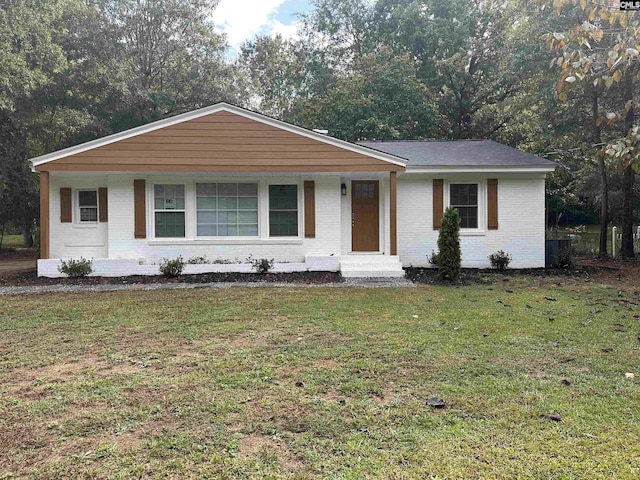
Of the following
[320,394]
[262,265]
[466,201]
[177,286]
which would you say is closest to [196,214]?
[262,265]

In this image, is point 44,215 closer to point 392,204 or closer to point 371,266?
point 371,266

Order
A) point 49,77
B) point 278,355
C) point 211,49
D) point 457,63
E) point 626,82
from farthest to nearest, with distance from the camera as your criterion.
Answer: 1. point 211,49
2. point 457,63
3. point 49,77
4. point 626,82
5. point 278,355

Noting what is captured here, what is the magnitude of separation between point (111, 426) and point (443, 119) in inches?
936

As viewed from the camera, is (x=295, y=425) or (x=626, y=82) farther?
(x=626, y=82)

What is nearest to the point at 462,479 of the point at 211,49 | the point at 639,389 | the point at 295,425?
the point at 295,425

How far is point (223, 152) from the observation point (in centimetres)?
1052

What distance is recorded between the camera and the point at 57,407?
3.12 m

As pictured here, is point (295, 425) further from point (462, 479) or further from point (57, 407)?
point (57, 407)

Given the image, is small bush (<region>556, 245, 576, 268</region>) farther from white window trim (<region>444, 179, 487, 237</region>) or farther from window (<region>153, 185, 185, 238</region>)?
window (<region>153, 185, 185, 238</region>)

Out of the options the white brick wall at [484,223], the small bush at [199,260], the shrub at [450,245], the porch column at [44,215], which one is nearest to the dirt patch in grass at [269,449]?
the shrub at [450,245]

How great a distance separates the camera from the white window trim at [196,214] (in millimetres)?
11070

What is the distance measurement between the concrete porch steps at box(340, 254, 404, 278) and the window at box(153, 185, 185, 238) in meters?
4.52

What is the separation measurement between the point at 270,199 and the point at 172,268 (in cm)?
315

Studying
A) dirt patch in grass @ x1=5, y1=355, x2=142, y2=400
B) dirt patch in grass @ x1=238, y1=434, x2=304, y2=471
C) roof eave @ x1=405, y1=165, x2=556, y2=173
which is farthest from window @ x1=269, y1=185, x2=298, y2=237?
dirt patch in grass @ x1=238, y1=434, x2=304, y2=471
